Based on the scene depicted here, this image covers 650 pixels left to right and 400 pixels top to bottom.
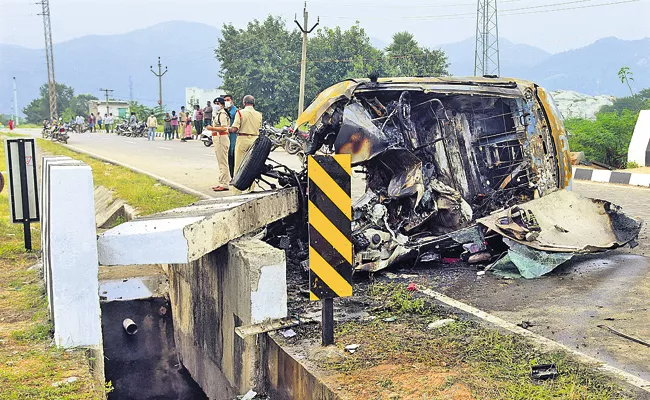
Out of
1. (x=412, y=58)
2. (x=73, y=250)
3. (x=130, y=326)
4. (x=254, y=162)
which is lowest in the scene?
(x=130, y=326)

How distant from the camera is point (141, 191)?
432 inches

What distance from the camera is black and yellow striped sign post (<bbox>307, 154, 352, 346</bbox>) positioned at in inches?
158

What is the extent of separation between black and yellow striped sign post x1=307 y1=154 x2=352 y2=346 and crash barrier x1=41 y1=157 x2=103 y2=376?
1.34 metres

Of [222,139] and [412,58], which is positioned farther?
[412,58]

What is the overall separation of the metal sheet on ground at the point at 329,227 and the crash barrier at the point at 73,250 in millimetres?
1343

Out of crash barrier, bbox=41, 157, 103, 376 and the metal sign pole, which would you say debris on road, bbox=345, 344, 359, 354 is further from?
the metal sign pole

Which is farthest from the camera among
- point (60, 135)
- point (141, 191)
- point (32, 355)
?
point (60, 135)

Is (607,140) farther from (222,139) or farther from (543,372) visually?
(543,372)

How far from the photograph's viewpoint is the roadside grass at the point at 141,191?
31.6ft

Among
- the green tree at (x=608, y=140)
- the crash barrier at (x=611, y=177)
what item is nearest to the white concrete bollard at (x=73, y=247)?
the crash barrier at (x=611, y=177)

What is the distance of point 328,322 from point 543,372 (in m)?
1.31

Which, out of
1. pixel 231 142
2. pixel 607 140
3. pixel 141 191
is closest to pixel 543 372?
pixel 231 142

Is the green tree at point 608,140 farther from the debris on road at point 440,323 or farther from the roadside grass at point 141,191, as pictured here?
the debris on road at point 440,323

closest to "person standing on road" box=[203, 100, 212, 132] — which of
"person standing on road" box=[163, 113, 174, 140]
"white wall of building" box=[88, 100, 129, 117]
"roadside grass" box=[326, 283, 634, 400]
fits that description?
"person standing on road" box=[163, 113, 174, 140]
